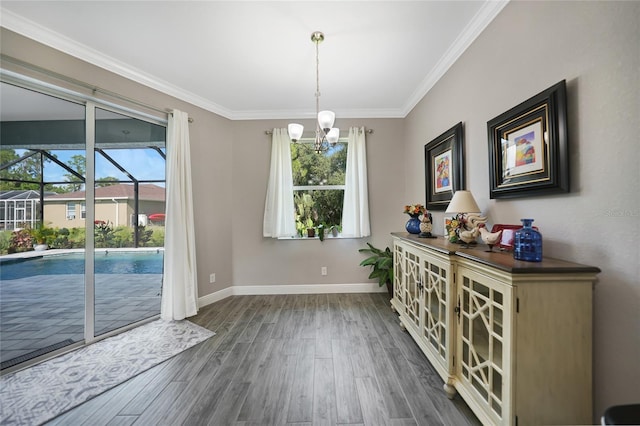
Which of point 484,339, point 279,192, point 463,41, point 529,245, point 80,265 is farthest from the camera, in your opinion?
point 279,192

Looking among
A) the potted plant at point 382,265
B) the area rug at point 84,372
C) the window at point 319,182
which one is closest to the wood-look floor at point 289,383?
the area rug at point 84,372

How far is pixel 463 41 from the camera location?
207 cm

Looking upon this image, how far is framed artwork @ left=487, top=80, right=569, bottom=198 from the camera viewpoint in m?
1.26

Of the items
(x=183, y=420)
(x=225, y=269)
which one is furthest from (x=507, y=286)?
(x=225, y=269)

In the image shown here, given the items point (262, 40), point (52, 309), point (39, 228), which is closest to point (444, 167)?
point (262, 40)

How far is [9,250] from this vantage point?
6.48ft

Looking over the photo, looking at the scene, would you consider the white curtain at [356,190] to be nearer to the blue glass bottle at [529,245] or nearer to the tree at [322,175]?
the tree at [322,175]

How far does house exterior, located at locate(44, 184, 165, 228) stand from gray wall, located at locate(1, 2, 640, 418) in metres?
0.50

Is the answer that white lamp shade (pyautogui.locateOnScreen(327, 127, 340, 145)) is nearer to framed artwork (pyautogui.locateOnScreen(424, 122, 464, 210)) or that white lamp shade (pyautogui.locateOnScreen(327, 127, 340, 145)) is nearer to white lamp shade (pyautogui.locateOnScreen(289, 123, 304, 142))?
white lamp shade (pyautogui.locateOnScreen(289, 123, 304, 142))

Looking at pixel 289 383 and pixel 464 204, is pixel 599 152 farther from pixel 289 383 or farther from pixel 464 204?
pixel 289 383

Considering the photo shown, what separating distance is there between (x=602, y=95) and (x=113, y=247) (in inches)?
153

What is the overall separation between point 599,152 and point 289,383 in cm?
227

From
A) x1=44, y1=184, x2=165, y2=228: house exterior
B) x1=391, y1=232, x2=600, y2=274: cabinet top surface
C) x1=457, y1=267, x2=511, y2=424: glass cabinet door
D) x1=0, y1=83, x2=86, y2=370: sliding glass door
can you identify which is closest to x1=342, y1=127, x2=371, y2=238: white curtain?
x1=457, y1=267, x2=511, y2=424: glass cabinet door

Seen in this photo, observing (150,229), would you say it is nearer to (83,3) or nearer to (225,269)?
(225,269)
